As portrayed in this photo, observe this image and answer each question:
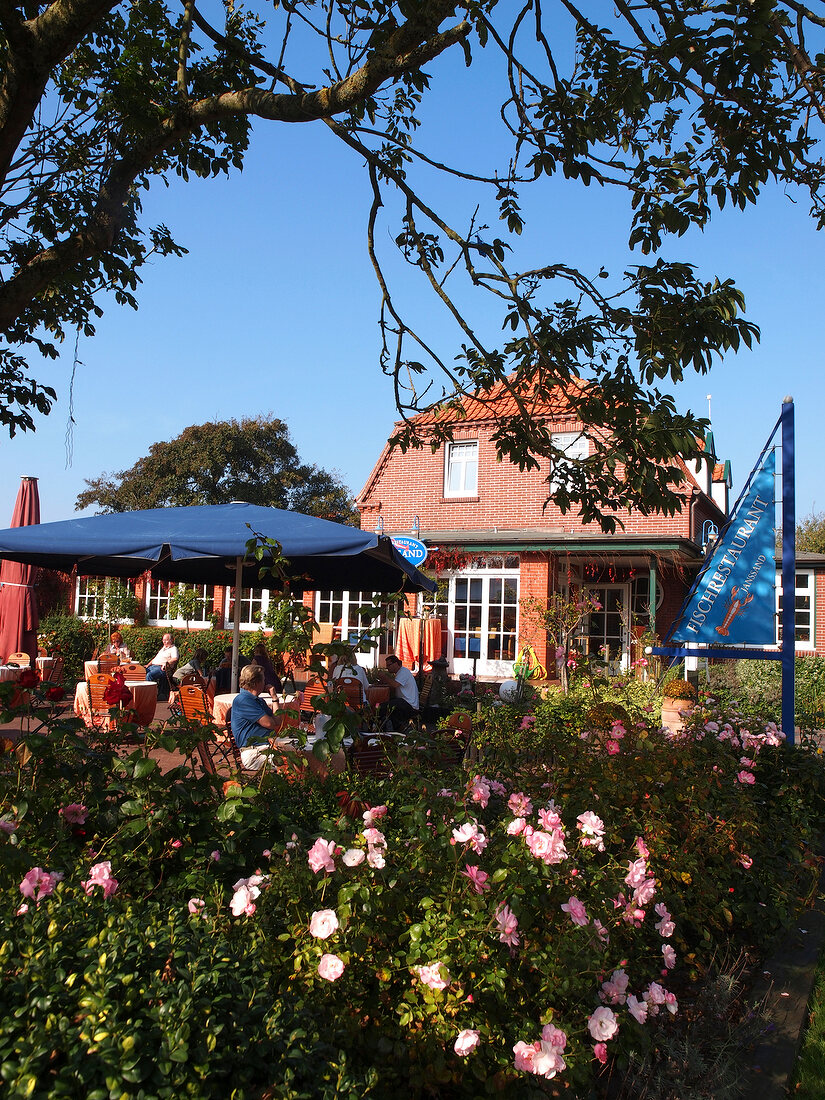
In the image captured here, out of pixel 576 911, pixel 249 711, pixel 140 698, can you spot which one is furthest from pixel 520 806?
pixel 140 698

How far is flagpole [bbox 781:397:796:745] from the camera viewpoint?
19.8 ft

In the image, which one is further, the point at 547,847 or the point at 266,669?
the point at 266,669

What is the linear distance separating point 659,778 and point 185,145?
213 inches

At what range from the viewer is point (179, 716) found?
3.10m

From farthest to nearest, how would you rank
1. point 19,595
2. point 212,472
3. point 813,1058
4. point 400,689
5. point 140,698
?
point 212,472 < point 19,595 < point 140,698 < point 400,689 < point 813,1058

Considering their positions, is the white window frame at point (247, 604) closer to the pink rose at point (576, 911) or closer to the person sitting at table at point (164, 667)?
the person sitting at table at point (164, 667)

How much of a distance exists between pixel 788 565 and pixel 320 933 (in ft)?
17.4

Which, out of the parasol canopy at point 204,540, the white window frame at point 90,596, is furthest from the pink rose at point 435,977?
the white window frame at point 90,596

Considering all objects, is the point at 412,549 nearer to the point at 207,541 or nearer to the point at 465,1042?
the point at 207,541

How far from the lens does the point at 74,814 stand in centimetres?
259

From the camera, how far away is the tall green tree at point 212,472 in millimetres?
35125

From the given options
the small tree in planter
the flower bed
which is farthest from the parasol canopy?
the small tree in planter

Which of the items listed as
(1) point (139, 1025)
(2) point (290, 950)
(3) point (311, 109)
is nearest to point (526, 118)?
(3) point (311, 109)

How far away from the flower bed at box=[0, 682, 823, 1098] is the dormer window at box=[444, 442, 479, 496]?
1629 centimetres
